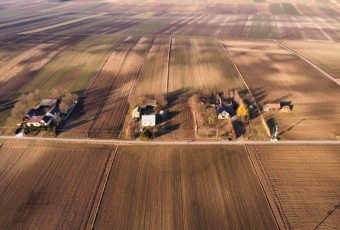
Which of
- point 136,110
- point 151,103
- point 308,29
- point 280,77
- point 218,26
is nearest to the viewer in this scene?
point 136,110

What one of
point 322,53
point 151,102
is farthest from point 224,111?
point 322,53

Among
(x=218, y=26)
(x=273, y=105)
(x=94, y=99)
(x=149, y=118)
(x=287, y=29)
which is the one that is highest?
(x=218, y=26)

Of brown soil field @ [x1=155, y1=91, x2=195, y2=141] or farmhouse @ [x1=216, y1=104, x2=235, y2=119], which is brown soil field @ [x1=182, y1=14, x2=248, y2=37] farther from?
farmhouse @ [x1=216, y1=104, x2=235, y2=119]

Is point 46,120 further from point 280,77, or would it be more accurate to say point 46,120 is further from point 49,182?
point 280,77

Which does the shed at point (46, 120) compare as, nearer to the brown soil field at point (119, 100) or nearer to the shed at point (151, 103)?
the brown soil field at point (119, 100)

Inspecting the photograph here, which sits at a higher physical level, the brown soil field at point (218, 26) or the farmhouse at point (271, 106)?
the brown soil field at point (218, 26)

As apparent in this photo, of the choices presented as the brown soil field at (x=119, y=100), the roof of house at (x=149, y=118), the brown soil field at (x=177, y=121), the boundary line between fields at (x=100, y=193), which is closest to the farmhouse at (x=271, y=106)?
the brown soil field at (x=177, y=121)

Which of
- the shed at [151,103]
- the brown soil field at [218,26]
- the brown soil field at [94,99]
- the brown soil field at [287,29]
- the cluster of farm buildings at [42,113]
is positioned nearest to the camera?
the brown soil field at [94,99]
